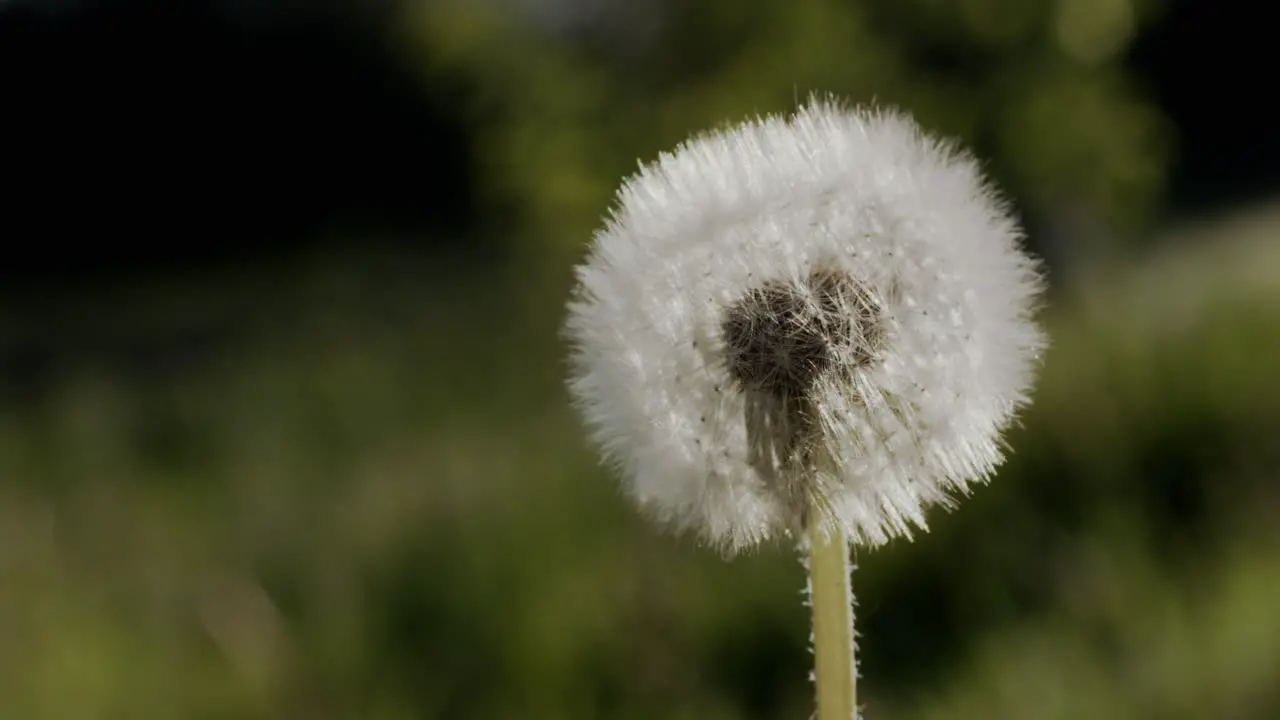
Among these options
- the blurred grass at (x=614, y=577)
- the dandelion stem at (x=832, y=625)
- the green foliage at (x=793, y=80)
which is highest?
the green foliage at (x=793, y=80)

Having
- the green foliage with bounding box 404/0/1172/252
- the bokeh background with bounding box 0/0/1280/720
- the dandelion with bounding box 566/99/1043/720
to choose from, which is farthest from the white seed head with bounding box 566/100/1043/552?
the green foliage with bounding box 404/0/1172/252

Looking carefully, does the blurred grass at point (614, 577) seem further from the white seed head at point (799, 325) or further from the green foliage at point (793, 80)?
the white seed head at point (799, 325)

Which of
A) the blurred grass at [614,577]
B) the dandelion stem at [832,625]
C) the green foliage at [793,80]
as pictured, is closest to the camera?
the dandelion stem at [832,625]

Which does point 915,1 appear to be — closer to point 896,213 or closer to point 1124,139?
point 1124,139

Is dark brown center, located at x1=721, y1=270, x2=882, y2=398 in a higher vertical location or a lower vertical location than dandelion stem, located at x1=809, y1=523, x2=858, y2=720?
higher

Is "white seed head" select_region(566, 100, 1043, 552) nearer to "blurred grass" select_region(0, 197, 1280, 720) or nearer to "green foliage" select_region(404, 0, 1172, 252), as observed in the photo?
"blurred grass" select_region(0, 197, 1280, 720)

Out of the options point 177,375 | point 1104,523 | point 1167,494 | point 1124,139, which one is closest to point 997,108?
point 1124,139

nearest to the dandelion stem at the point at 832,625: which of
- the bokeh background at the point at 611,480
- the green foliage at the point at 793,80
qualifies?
the bokeh background at the point at 611,480
